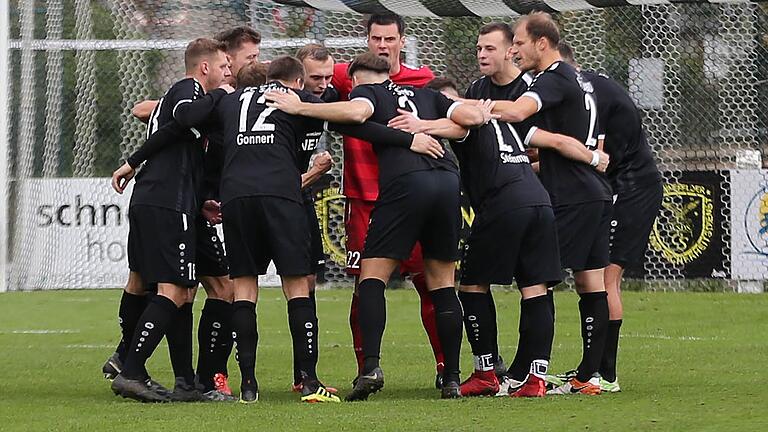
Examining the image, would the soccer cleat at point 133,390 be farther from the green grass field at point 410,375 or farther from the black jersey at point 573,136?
the black jersey at point 573,136

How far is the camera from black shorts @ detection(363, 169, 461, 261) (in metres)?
7.78

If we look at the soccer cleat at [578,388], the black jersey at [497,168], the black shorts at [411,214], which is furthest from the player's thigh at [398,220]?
the soccer cleat at [578,388]

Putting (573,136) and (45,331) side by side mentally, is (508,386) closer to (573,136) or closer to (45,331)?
(573,136)

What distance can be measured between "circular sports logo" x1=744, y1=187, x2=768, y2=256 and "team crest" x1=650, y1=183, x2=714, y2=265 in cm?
40

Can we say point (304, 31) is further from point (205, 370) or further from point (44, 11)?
point (205, 370)

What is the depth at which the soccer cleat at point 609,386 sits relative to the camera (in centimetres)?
821

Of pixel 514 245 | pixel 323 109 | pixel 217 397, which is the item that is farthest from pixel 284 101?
pixel 217 397

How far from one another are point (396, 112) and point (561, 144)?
3.12ft

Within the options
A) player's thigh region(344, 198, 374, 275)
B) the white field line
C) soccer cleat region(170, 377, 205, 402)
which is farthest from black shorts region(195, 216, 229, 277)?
the white field line

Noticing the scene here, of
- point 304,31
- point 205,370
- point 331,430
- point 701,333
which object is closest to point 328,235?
point 304,31

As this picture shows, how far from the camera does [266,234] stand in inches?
306

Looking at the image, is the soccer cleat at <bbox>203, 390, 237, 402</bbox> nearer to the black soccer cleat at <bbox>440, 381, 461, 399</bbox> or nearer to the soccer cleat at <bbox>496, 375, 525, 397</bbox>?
the black soccer cleat at <bbox>440, 381, 461, 399</bbox>

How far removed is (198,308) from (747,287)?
19.8ft

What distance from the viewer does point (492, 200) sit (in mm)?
8086
